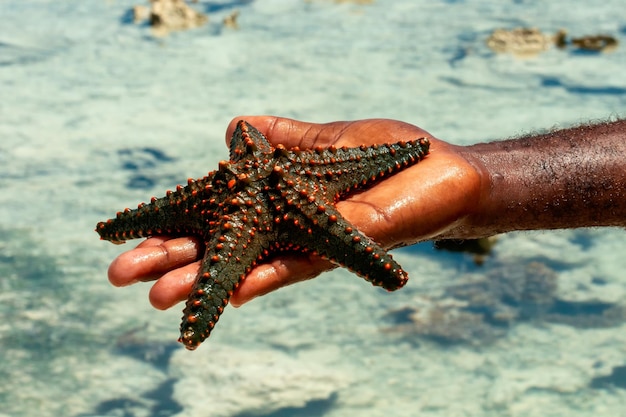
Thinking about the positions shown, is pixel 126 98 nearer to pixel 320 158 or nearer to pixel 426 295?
pixel 426 295

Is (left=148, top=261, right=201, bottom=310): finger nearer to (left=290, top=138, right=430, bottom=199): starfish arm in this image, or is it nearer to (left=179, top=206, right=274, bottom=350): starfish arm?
(left=179, top=206, right=274, bottom=350): starfish arm

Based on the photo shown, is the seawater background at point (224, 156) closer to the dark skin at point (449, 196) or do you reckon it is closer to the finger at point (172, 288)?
the dark skin at point (449, 196)

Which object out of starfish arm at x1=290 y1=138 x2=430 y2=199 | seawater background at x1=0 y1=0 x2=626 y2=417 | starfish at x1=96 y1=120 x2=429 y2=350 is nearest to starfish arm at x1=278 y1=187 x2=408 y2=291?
starfish at x1=96 y1=120 x2=429 y2=350

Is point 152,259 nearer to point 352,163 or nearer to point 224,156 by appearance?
point 352,163

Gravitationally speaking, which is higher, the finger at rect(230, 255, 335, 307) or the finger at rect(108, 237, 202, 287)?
the finger at rect(108, 237, 202, 287)

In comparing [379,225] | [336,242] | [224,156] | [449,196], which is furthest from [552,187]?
[224,156]

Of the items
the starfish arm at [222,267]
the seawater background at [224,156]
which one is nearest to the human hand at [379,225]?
the starfish arm at [222,267]

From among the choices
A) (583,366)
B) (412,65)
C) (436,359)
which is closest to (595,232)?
(583,366)
